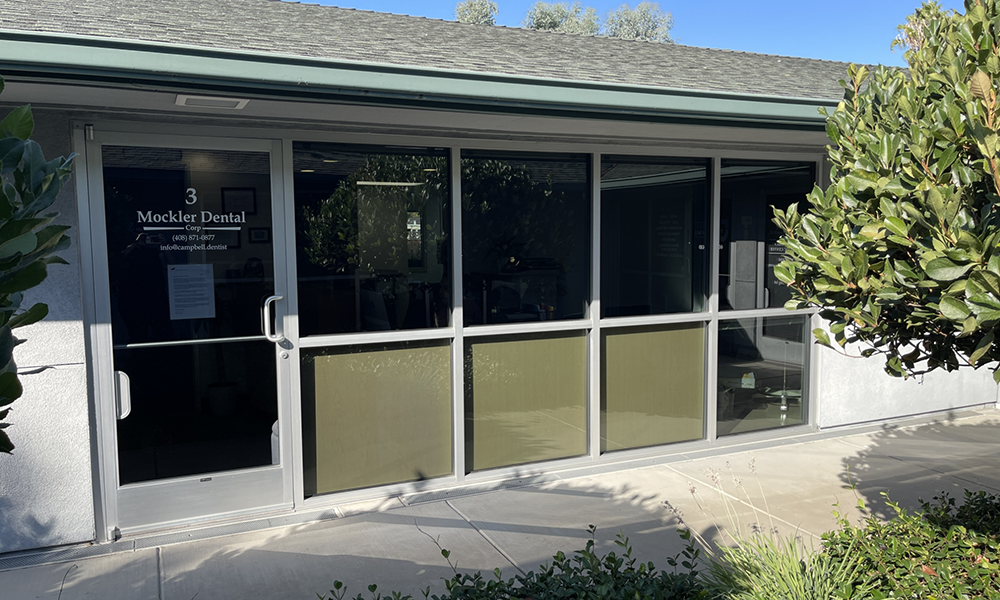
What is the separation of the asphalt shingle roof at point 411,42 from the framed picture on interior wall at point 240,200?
94cm

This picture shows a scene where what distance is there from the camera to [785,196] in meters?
6.64

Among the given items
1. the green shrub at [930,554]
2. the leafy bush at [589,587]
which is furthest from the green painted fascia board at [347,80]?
the green shrub at [930,554]

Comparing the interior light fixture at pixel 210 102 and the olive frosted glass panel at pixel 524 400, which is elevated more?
the interior light fixture at pixel 210 102

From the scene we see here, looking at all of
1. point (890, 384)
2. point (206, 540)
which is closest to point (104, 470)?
point (206, 540)

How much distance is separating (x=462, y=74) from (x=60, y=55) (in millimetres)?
1878

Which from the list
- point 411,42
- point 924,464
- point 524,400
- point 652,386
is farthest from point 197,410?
point 924,464

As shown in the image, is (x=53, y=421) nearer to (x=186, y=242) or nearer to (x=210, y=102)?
(x=186, y=242)

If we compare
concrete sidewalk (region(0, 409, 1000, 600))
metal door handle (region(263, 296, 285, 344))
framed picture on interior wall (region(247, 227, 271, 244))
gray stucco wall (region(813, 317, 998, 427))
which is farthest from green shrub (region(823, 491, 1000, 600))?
framed picture on interior wall (region(247, 227, 271, 244))

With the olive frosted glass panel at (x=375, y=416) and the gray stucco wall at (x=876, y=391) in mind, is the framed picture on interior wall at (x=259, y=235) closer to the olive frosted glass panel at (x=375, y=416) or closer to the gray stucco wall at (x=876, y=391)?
the olive frosted glass panel at (x=375, y=416)

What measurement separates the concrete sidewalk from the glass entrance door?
38 cm

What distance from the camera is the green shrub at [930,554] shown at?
2955 millimetres

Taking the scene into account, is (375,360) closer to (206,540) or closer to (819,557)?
(206,540)

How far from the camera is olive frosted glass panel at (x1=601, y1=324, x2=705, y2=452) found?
6.00 meters

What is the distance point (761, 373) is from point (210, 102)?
488 centimetres
